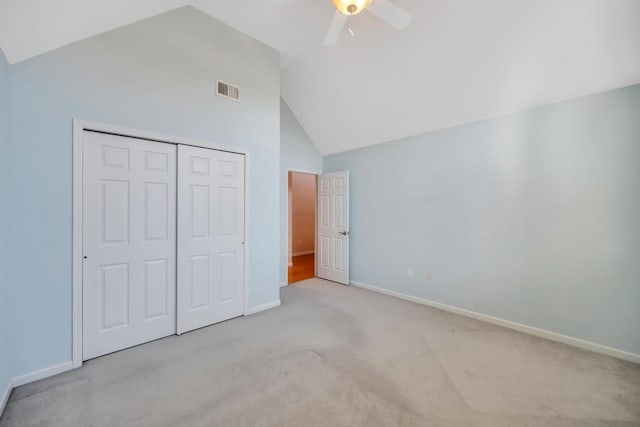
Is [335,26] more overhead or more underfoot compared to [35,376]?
more overhead

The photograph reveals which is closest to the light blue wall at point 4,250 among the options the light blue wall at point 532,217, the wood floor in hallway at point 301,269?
the wood floor in hallway at point 301,269

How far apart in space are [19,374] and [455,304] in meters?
4.31

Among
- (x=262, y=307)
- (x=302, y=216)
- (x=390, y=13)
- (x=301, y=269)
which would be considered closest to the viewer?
(x=390, y=13)

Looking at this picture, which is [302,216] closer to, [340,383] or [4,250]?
[340,383]

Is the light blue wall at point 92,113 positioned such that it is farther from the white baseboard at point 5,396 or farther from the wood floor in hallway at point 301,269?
the wood floor in hallway at point 301,269

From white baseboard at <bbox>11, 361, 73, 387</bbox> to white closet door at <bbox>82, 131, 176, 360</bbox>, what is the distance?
0.47 ft

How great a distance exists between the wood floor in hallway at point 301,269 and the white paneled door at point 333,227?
370 mm

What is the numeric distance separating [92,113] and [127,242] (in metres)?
1.17

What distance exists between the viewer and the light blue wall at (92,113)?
6.35ft

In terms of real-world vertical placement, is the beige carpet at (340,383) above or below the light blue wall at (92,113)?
below

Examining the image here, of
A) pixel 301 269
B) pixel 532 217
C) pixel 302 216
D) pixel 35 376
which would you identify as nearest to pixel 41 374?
pixel 35 376

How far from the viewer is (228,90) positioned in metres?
3.05

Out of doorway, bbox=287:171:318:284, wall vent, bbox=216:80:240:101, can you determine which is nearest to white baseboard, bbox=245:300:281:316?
wall vent, bbox=216:80:240:101

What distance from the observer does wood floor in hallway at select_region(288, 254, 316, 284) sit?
5.14m
